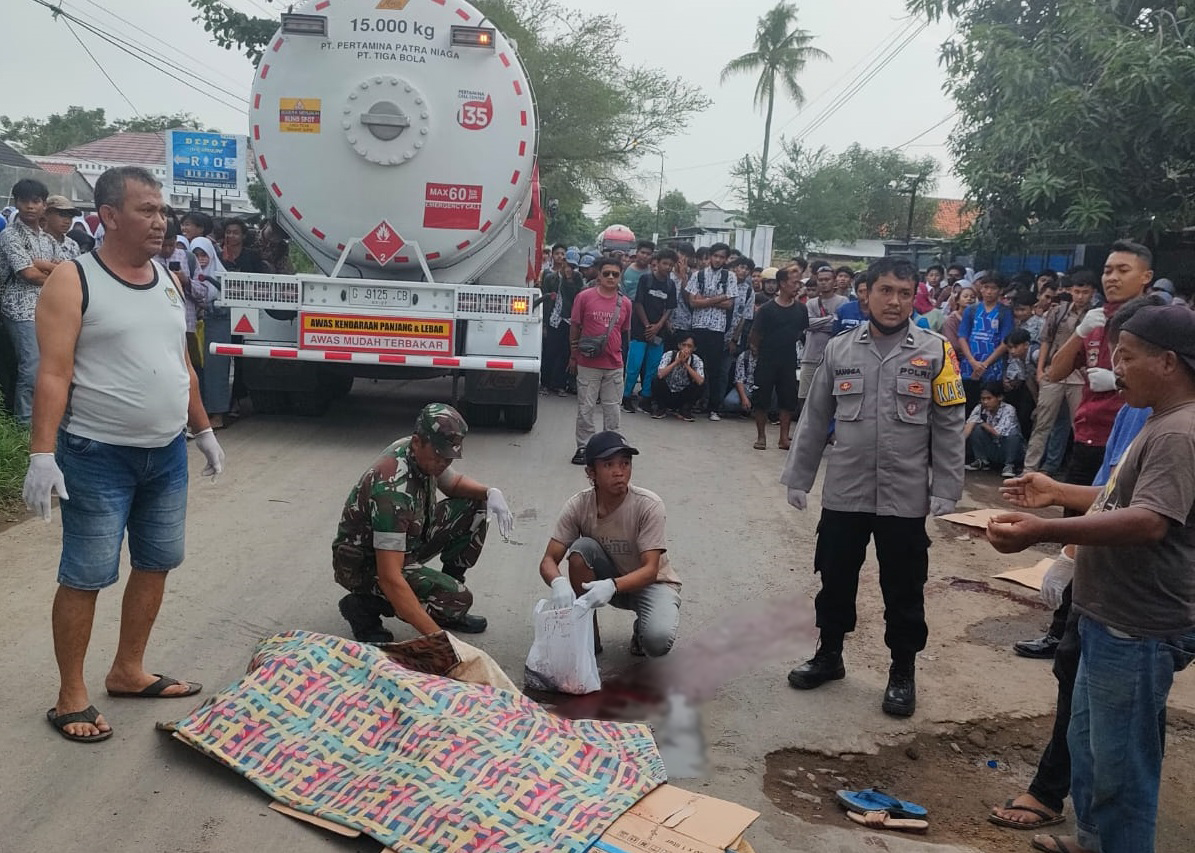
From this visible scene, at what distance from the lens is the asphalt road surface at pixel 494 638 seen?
122 inches

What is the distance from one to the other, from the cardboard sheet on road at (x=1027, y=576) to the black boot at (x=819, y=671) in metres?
1.98

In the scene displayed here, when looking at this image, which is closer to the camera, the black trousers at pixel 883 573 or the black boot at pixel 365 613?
the black trousers at pixel 883 573

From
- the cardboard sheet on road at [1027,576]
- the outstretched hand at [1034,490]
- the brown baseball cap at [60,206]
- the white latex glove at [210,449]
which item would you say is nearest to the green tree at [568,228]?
the brown baseball cap at [60,206]

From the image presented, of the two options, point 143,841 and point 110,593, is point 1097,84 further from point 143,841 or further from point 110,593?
point 143,841

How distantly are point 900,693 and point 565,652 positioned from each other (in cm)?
138

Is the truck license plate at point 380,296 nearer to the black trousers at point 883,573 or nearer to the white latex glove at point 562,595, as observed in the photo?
the white latex glove at point 562,595

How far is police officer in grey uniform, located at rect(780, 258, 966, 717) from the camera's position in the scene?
4.11 meters

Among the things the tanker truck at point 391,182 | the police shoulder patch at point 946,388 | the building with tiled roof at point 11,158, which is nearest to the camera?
the police shoulder patch at point 946,388

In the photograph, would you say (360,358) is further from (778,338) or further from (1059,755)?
(1059,755)

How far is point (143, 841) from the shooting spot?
291cm

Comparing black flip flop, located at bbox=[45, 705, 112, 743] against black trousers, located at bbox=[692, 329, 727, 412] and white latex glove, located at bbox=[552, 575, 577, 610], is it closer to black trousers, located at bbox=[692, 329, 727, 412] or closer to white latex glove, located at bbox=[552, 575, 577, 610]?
white latex glove, located at bbox=[552, 575, 577, 610]

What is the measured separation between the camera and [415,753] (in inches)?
123

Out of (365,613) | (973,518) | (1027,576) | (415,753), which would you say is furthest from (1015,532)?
(973,518)

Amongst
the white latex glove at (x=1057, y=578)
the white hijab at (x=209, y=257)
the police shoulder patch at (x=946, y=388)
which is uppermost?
the white hijab at (x=209, y=257)
